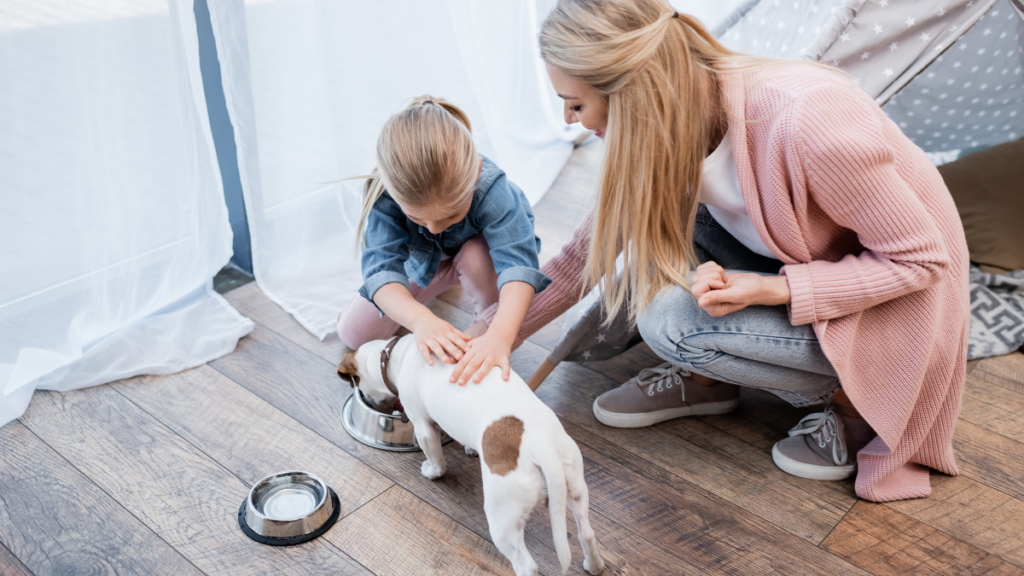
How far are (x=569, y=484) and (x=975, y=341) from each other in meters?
1.22

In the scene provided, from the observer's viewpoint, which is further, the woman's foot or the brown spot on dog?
the woman's foot

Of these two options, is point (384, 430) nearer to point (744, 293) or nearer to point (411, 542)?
point (411, 542)

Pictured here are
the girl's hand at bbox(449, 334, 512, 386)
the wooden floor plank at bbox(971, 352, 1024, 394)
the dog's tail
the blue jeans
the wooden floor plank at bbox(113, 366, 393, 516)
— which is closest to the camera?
the dog's tail

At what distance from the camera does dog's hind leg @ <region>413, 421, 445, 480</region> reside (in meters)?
1.26

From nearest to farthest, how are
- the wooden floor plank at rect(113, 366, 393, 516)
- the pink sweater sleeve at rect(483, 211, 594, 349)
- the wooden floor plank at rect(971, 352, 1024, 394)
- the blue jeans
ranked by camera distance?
the blue jeans → the wooden floor plank at rect(113, 366, 393, 516) → the pink sweater sleeve at rect(483, 211, 594, 349) → the wooden floor plank at rect(971, 352, 1024, 394)

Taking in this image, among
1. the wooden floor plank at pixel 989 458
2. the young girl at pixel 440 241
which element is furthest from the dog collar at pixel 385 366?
the wooden floor plank at pixel 989 458

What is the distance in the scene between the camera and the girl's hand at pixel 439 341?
1.20 m

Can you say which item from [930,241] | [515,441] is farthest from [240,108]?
[930,241]

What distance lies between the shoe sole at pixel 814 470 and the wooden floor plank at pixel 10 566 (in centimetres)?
127

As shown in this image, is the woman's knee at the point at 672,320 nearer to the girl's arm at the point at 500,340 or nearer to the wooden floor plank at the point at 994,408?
the girl's arm at the point at 500,340

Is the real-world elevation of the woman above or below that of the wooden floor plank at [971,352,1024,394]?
above

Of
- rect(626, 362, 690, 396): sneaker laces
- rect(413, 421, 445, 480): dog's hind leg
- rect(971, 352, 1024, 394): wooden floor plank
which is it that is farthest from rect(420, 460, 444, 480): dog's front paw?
rect(971, 352, 1024, 394): wooden floor plank

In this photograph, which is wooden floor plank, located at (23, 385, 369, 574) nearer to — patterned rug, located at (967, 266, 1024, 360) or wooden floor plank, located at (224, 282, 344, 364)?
wooden floor plank, located at (224, 282, 344, 364)

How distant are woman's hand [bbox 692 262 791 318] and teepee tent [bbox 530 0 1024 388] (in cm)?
33
